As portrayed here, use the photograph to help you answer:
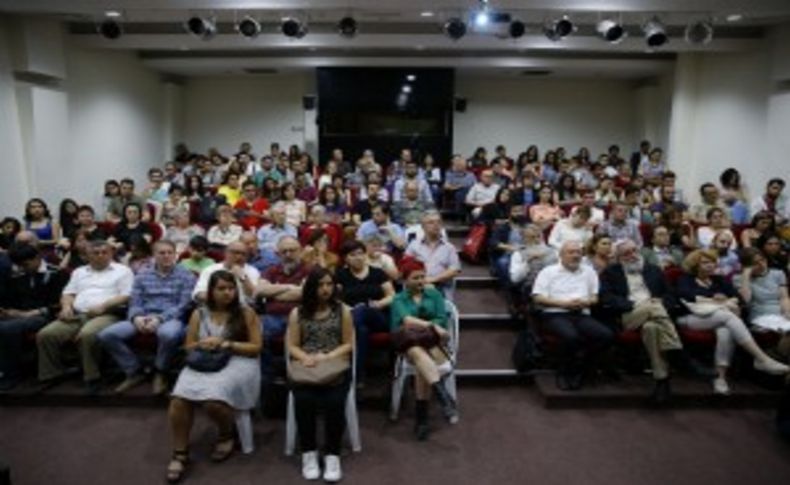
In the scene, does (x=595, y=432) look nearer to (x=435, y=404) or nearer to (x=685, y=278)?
(x=435, y=404)

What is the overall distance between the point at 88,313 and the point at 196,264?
0.79m

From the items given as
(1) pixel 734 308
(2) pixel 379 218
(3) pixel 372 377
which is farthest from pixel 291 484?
(1) pixel 734 308

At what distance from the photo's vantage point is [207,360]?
3.20 meters

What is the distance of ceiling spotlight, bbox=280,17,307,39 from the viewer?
20.0ft

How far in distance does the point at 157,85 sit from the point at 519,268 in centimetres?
747

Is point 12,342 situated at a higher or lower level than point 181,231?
lower

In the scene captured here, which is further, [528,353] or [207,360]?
[528,353]

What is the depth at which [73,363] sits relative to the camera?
409 cm

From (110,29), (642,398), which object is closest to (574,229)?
(642,398)

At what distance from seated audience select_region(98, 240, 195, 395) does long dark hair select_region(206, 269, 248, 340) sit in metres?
0.64

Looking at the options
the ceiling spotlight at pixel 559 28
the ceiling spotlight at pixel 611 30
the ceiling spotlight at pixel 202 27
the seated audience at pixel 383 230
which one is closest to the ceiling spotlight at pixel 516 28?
the ceiling spotlight at pixel 559 28

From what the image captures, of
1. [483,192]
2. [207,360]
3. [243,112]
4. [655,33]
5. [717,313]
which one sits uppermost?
[655,33]

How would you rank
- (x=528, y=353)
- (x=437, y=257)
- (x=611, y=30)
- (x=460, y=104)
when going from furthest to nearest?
(x=460, y=104) → (x=611, y=30) → (x=437, y=257) → (x=528, y=353)

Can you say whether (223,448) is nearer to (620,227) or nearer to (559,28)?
(620,227)
